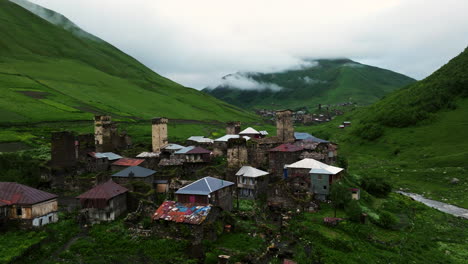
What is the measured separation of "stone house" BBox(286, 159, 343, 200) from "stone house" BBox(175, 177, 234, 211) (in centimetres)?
1055

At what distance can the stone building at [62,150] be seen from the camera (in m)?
49.2

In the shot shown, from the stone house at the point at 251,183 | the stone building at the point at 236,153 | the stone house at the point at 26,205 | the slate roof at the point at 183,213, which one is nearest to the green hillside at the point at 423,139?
the stone building at the point at 236,153

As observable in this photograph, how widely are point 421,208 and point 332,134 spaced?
83.0 m

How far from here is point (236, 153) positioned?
155 feet

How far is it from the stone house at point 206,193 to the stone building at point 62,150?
81.5ft

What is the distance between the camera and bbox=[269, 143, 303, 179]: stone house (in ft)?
161

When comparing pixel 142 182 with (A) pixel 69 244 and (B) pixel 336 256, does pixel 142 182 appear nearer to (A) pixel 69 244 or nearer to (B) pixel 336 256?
(A) pixel 69 244

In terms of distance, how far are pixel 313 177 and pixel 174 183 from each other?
1885cm

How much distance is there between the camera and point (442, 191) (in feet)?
196

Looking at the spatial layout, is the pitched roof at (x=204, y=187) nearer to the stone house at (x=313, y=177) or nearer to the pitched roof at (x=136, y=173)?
the pitched roof at (x=136, y=173)

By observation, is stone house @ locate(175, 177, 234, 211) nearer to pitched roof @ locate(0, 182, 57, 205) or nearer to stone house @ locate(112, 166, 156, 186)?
stone house @ locate(112, 166, 156, 186)

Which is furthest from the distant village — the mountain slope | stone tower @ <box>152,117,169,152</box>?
the mountain slope

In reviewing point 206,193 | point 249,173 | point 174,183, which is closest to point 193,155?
point 174,183

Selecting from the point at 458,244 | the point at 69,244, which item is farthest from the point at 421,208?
the point at 69,244
